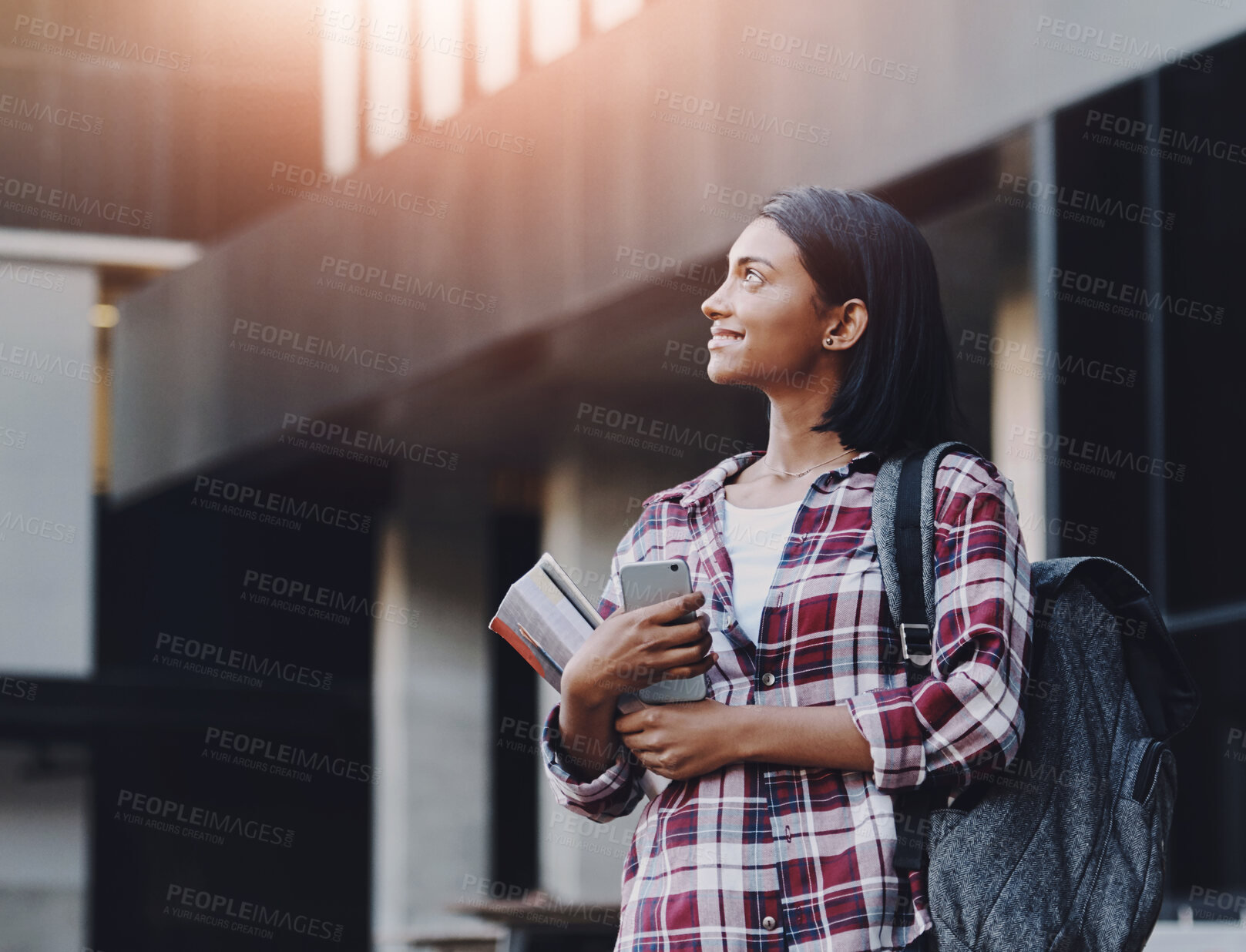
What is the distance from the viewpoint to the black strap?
86.6 inches

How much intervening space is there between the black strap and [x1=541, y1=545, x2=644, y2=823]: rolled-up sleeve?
0.48 metres

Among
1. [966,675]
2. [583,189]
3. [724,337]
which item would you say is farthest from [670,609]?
[583,189]

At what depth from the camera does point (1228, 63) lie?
20.3 ft

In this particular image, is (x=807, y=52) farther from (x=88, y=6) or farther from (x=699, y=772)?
(x=88, y=6)

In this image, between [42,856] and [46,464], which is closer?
[46,464]

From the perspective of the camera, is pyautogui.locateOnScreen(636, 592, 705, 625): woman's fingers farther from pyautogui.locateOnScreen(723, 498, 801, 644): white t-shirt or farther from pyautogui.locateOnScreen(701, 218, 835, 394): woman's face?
pyautogui.locateOnScreen(701, 218, 835, 394): woman's face

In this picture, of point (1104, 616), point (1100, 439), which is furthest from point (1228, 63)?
point (1104, 616)

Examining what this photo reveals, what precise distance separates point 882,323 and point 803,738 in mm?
718

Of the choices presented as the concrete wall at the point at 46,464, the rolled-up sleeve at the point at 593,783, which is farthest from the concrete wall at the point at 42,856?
the rolled-up sleeve at the point at 593,783

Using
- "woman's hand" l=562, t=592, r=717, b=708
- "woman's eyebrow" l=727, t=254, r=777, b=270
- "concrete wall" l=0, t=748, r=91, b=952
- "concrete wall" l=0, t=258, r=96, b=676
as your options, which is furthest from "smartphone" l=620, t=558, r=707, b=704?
"concrete wall" l=0, t=748, r=91, b=952

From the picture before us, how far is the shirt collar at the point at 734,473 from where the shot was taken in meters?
2.45

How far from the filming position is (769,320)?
2477 millimetres

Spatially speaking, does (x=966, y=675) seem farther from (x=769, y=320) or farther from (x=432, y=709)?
(x=432, y=709)

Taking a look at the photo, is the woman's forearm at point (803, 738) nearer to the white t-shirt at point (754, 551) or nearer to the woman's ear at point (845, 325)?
the white t-shirt at point (754, 551)
